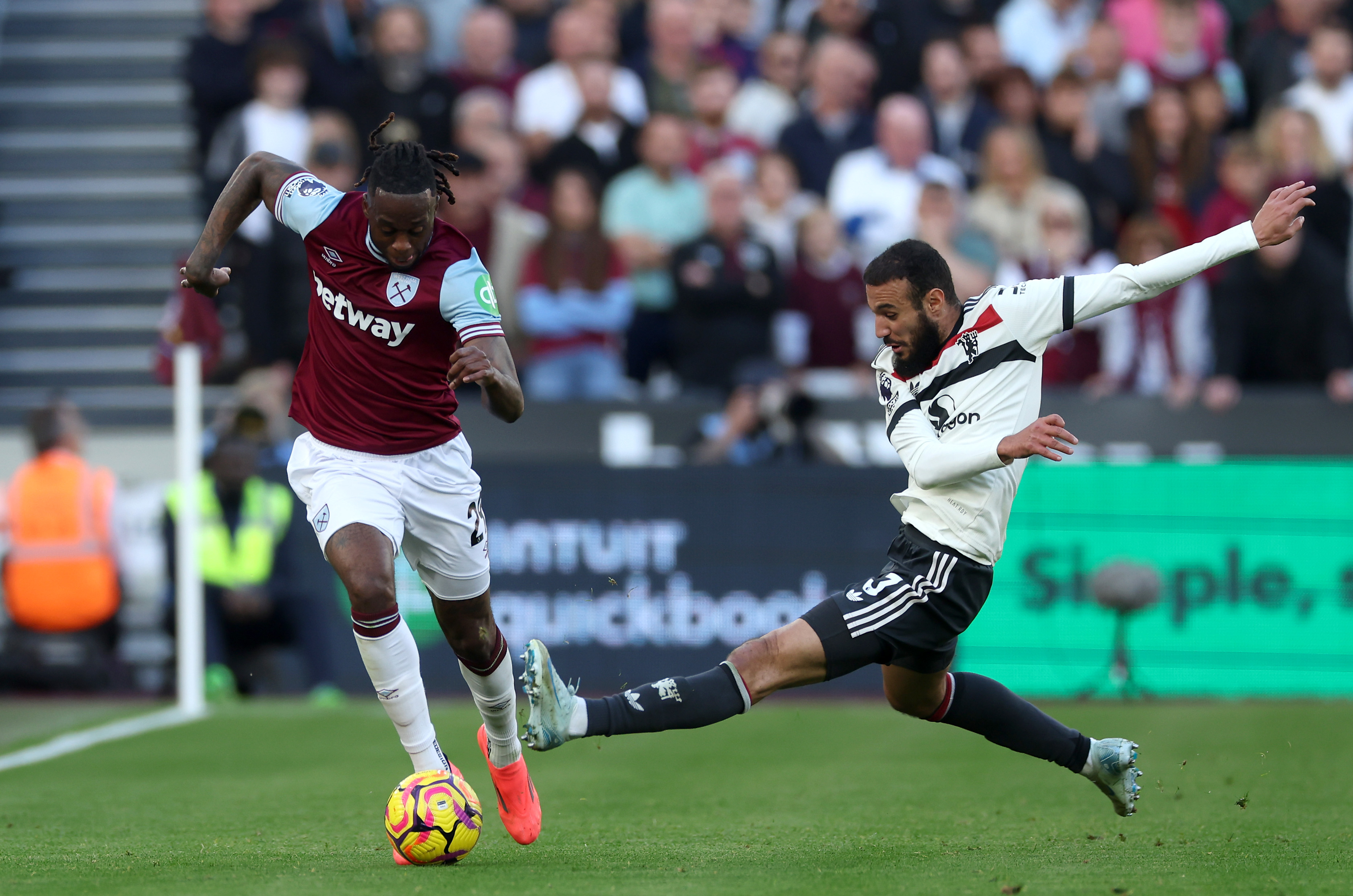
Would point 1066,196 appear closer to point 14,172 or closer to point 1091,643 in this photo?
point 1091,643

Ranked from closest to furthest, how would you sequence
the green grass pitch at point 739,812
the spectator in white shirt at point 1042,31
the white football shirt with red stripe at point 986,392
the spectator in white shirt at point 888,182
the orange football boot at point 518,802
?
the green grass pitch at point 739,812 < the white football shirt with red stripe at point 986,392 < the orange football boot at point 518,802 < the spectator in white shirt at point 888,182 < the spectator in white shirt at point 1042,31

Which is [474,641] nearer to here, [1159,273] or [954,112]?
[1159,273]

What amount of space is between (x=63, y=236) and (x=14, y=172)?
39.0 inches

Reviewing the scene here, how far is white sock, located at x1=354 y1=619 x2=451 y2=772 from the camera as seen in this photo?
622 centimetres

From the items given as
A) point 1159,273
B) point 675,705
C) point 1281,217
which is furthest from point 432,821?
point 1281,217

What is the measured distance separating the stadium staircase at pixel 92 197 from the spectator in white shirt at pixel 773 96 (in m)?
5.36

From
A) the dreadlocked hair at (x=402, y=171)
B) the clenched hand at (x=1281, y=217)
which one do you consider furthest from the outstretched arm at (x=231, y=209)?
the clenched hand at (x=1281, y=217)

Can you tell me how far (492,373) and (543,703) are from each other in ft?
3.68

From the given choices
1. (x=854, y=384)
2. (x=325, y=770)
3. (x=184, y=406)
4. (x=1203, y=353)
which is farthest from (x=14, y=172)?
(x=1203, y=353)

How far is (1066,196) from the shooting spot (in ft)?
45.1

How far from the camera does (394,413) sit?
649cm

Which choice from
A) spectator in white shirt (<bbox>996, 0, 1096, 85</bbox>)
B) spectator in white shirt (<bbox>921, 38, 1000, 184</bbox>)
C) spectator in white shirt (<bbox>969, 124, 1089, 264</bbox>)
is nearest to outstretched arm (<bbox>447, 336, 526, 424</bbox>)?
spectator in white shirt (<bbox>969, 124, 1089, 264</bbox>)

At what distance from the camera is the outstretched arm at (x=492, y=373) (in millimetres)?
5539

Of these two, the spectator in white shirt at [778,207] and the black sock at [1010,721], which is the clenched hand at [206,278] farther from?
the spectator in white shirt at [778,207]
